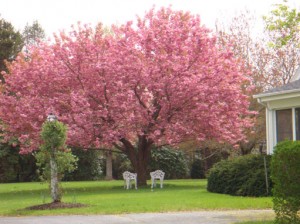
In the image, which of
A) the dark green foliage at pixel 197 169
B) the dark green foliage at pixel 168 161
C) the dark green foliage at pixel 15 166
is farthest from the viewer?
the dark green foliage at pixel 197 169

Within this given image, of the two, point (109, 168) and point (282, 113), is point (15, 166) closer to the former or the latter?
point (109, 168)

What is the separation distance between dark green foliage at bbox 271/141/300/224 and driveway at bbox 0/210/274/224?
1.88m

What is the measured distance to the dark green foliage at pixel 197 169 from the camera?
131ft

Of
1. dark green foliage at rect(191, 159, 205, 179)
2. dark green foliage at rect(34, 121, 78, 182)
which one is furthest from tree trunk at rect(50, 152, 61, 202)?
dark green foliage at rect(191, 159, 205, 179)

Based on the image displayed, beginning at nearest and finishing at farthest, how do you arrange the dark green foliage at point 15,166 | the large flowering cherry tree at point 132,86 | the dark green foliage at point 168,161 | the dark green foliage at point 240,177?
1. the dark green foliage at point 240,177
2. the large flowering cherry tree at point 132,86
3. the dark green foliage at point 15,166
4. the dark green foliage at point 168,161

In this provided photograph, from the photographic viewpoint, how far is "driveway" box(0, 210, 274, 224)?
11.7m

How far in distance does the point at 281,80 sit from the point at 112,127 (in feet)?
48.3

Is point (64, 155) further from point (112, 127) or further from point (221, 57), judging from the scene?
point (221, 57)

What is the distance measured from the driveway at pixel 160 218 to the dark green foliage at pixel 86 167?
24306mm

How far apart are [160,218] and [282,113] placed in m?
8.50

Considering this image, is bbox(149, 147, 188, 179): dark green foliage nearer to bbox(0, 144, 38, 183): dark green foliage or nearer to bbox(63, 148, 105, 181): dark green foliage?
bbox(63, 148, 105, 181): dark green foliage

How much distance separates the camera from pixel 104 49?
23766 millimetres

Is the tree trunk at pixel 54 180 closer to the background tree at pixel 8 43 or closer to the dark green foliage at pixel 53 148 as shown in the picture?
the dark green foliage at pixel 53 148

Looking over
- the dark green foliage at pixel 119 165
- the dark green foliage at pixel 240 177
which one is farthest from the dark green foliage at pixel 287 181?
the dark green foliage at pixel 119 165
